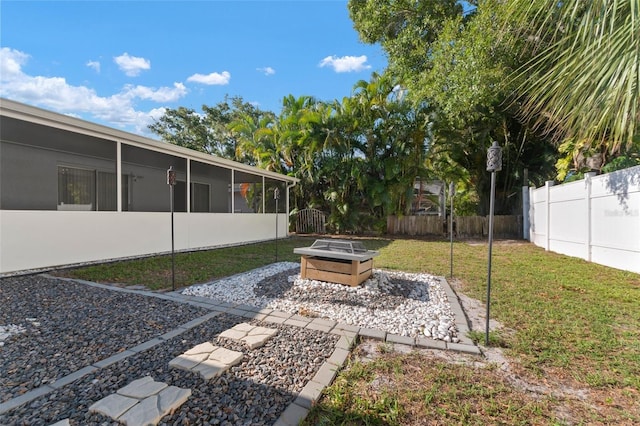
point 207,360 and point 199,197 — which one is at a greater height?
point 199,197

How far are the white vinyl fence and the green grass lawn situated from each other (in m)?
0.92

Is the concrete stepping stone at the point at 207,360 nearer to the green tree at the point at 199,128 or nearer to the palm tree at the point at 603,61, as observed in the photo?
the palm tree at the point at 603,61

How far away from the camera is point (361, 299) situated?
3.96 metres

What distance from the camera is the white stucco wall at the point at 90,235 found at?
5137 millimetres

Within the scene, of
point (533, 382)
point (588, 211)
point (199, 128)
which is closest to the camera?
point (533, 382)

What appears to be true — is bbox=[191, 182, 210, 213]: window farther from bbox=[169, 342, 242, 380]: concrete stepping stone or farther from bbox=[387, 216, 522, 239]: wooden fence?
bbox=[169, 342, 242, 380]: concrete stepping stone

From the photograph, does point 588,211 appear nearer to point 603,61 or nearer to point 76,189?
point 603,61

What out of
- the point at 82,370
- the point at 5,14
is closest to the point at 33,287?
the point at 82,370

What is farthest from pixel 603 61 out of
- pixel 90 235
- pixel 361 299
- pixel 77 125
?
pixel 90 235

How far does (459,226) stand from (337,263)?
34.8 feet

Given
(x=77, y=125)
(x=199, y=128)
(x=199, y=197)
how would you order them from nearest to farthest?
(x=77, y=125), (x=199, y=197), (x=199, y=128)

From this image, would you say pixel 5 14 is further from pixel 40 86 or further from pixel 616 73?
pixel 616 73

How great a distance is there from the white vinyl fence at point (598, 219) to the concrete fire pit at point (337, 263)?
213 inches

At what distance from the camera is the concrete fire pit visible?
4.19 m
